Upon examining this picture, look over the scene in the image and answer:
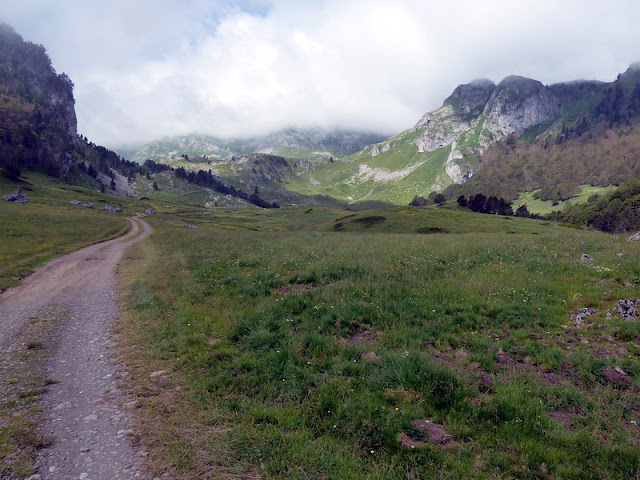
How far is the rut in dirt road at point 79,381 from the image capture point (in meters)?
6.26

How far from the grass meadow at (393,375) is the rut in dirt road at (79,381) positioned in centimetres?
58

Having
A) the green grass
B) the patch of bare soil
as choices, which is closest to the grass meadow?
the patch of bare soil

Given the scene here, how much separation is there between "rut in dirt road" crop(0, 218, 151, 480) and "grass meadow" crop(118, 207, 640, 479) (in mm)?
580

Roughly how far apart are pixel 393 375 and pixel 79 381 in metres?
9.11

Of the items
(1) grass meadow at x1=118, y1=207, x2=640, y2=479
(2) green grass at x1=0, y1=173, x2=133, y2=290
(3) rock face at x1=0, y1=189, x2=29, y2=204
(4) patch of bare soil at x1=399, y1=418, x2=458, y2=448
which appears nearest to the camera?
(1) grass meadow at x1=118, y1=207, x2=640, y2=479

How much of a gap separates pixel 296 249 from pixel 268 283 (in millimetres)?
11423

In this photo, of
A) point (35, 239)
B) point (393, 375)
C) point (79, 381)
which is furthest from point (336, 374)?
point (35, 239)

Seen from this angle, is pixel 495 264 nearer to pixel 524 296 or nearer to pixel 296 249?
pixel 524 296

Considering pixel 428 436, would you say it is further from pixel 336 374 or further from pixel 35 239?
pixel 35 239

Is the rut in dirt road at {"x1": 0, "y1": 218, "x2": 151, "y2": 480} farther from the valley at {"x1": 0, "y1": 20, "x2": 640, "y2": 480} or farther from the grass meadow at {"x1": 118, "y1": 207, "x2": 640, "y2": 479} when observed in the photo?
the grass meadow at {"x1": 118, "y1": 207, "x2": 640, "y2": 479}

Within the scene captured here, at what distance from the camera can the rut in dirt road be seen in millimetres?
6258

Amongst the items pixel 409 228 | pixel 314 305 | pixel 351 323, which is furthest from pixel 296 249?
pixel 409 228

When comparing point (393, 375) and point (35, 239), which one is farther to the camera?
point (35, 239)

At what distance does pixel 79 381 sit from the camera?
9289 mm
